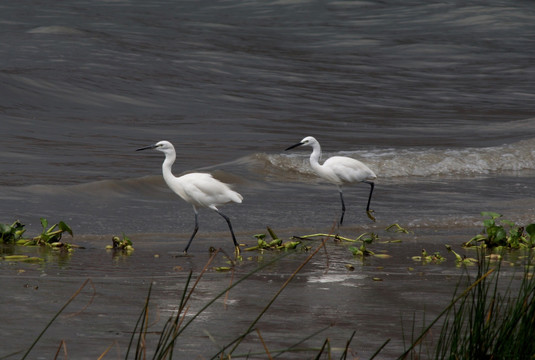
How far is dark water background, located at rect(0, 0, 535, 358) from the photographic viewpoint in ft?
32.7

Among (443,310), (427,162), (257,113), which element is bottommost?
(427,162)

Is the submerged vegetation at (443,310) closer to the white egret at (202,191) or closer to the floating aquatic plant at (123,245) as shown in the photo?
the floating aquatic plant at (123,245)

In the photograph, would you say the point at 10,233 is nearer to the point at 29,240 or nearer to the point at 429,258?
the point at 29,240

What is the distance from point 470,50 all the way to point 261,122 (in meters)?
16.0

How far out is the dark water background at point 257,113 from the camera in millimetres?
9969

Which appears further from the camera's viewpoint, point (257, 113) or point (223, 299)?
point (257, 113)

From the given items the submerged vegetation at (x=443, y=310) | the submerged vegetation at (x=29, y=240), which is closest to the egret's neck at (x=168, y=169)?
the submerged vegetation at (x=443, y=310)

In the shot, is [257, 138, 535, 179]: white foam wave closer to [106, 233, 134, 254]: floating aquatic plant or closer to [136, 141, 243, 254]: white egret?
[136, 141, 243, 254]: white egret

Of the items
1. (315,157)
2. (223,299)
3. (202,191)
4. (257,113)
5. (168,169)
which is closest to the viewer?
(223,299)

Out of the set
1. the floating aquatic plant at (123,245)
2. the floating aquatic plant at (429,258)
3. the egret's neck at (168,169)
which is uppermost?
the egret's neck at (168,169)

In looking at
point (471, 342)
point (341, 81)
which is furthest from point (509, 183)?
point (341, 81)

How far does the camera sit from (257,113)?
18344 mm

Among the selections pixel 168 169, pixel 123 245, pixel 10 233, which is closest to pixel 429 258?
pixel 123 245

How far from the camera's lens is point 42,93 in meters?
18.8
